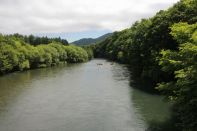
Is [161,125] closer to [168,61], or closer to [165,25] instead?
[168,61]

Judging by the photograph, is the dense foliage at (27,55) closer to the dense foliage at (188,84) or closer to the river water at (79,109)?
the river water at (79,109)

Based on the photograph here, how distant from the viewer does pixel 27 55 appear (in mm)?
123625

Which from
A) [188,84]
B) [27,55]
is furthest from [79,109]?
[27,55]

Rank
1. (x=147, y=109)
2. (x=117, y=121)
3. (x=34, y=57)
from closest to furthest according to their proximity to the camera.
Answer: (x=117, y=121), (x=147, y=109), (x=34, y=57)

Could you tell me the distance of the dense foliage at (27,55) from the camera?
339 ft

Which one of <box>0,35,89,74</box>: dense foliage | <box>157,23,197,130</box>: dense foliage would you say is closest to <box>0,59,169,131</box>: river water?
<box>157,23,197,130</box>: dense foliage

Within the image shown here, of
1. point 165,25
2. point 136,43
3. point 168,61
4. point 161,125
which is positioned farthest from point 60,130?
point 136,43

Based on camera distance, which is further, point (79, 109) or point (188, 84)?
point (79, 109)

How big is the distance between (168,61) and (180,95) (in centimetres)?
553

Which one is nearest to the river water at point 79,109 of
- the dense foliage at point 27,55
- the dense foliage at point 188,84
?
the dense foliage at point 188,84

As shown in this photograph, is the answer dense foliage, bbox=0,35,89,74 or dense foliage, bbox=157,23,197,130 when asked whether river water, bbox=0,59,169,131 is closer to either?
dense foliage, bbox=157,23,197,130

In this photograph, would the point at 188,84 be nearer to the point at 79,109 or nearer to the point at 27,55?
the point at 79,109

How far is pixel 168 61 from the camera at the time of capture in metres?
35.8

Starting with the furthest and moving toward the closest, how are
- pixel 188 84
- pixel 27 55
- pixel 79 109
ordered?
pixel 27 55
pixel 79 109
pixel 188 84
